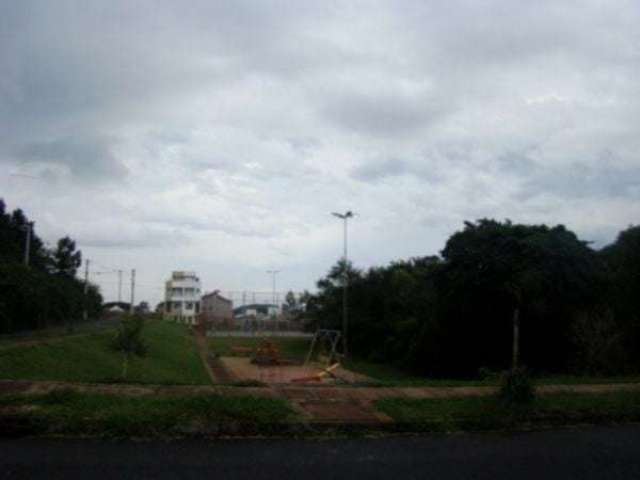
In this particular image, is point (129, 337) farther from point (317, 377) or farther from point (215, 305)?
point (215, 305)

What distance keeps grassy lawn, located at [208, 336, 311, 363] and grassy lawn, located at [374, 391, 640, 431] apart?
37.0 metres

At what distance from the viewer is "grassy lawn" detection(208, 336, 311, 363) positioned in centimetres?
4788

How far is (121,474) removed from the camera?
546cm

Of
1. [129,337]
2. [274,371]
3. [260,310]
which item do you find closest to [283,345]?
[260,310]

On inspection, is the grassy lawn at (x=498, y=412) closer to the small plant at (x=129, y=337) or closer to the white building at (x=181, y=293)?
the small plant at (x=129, y=337)

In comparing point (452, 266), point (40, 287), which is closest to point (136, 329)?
point (452, 266)

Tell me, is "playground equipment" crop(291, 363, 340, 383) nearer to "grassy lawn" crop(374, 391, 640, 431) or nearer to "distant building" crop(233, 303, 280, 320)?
"grassy lawn" crop(374, 391, 640, 431)

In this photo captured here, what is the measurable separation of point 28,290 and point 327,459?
3357 centimetres

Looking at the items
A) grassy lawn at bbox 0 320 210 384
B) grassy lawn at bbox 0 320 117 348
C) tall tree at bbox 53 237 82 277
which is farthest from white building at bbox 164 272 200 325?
grassy lawn at bbox 0 320 210 384

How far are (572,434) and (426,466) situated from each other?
8.55 ft

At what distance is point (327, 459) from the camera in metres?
6.18

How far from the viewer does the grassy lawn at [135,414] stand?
6.80 meters

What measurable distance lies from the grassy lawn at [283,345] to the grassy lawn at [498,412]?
3696 cm

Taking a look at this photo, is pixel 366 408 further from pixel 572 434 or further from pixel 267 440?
pixel 572 434
